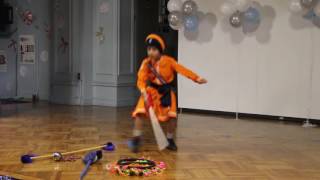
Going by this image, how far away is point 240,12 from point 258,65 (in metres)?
0.76

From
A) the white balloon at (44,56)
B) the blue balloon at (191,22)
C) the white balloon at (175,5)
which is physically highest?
the white balloon at (175,5)

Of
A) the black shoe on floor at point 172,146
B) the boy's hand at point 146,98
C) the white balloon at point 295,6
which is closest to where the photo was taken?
the boy's hand at point 146,98

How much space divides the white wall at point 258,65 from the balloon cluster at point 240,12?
15cm

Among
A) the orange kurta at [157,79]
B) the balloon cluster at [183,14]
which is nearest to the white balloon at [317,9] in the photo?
the balloon cluster at [183,14]

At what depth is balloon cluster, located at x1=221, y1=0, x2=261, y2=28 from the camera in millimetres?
6273

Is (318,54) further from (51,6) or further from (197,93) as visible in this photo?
(51,6)

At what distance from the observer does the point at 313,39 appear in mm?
6035

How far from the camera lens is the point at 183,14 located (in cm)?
689

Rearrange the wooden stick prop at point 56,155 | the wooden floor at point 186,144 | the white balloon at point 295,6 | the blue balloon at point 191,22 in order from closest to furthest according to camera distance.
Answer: the wooden floor at point 186,144
the wooden stick prop at point 56,155
the white balloon at point 295,6
the blue balloon at point 191,22

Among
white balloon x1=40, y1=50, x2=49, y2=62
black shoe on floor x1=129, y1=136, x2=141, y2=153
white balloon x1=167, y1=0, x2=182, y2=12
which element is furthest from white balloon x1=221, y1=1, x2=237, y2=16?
white balloon x1=40, y1=50, x2=49, y2=62

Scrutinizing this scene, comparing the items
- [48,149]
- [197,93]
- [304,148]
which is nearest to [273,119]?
[197,93]

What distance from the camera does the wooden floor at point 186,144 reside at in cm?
351

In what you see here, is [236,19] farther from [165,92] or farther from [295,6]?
[165,92]

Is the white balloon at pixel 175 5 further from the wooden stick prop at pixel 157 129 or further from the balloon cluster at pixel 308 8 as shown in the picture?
the wooden stick prop at pixel 157 129
